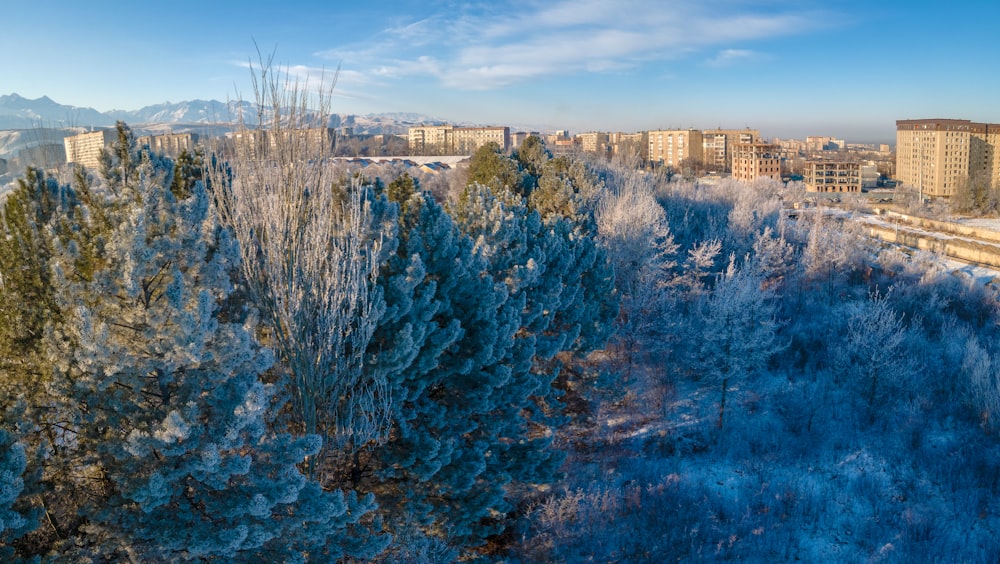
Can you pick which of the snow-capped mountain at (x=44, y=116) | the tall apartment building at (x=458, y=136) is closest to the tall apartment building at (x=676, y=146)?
the tall apartment building at (x=458, y=136)

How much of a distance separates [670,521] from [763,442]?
5.03 m

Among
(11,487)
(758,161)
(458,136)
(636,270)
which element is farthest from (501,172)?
(458,136)

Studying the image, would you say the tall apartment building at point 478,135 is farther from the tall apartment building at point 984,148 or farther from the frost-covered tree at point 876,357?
the frost-covered tree at point 876,357

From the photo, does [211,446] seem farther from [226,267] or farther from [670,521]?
[670,521]

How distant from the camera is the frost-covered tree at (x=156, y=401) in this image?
17.5 feet

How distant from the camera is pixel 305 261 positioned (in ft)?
24.4

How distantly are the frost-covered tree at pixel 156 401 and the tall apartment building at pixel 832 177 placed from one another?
78.8 metres

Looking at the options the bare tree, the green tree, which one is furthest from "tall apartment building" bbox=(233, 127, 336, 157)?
the green tree

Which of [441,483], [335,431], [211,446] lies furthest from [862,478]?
[211,446]

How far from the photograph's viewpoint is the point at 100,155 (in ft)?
22.4

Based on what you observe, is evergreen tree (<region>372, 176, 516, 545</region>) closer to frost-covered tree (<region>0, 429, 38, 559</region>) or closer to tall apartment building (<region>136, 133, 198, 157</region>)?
tall apartment building (<region>136, 133, 198, 157</region>)

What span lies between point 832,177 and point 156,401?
82071 mm

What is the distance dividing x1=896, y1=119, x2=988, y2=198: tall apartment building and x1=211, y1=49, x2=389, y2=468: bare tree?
291 feet

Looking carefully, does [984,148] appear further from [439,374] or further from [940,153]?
[439,374]
